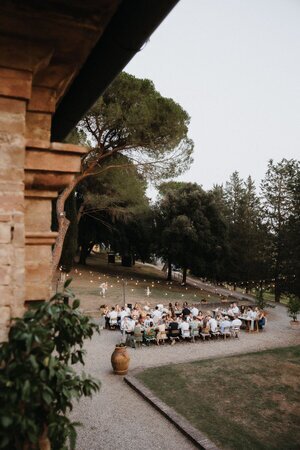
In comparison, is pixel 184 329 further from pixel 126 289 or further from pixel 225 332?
pixel 126 289

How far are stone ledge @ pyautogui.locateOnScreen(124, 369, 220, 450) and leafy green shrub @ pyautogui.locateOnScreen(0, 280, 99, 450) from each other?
17.0ft

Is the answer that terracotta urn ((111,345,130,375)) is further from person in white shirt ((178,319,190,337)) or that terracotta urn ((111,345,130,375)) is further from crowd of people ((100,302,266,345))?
person in white shirt ((178,319,190,337))

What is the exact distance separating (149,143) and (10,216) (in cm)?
1526

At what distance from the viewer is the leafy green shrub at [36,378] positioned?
231 cm

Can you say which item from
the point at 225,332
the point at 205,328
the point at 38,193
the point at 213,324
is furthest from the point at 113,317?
the point at 38,193

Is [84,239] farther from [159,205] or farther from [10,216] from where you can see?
[10,216]

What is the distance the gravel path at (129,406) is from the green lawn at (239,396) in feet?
2.24

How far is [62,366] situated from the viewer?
8.56 feet

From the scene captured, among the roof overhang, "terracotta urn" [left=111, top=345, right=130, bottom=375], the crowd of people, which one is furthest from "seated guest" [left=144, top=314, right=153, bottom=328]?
the roof overhang

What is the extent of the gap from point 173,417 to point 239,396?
2.33 m

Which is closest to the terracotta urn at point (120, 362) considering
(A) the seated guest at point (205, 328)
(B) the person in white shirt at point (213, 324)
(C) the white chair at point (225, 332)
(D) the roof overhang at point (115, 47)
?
(A) the seated guest at point (205, 328)

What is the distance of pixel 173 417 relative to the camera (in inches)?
313

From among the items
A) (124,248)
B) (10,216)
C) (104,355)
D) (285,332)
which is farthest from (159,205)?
(10,216)

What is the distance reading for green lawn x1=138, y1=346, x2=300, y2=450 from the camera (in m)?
7.46
